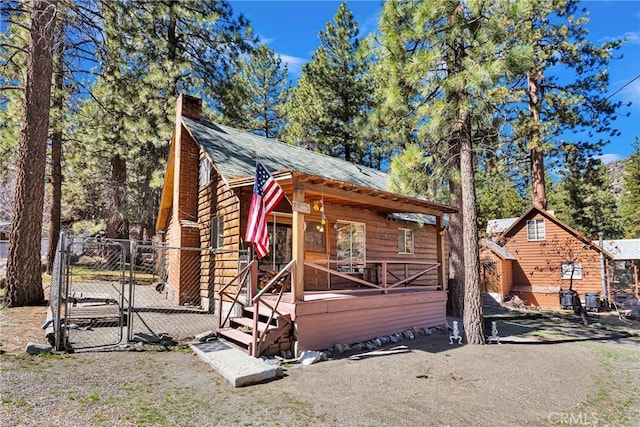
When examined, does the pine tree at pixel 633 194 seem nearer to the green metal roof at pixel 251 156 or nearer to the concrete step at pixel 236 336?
the green metal roof at pixel 251 156

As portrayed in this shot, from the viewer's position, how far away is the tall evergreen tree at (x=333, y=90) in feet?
79.4

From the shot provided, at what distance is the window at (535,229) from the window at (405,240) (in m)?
12.3

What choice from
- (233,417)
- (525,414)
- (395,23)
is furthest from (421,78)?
(233,417)

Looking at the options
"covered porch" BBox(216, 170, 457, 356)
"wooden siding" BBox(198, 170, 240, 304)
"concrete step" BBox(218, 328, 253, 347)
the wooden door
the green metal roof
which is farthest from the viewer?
the wooden door

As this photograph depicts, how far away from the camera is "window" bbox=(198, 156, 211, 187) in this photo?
438 inches

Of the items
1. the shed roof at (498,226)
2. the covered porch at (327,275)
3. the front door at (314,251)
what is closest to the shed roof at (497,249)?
the shed roof at (498,226)

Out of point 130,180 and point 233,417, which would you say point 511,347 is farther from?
point 130,180

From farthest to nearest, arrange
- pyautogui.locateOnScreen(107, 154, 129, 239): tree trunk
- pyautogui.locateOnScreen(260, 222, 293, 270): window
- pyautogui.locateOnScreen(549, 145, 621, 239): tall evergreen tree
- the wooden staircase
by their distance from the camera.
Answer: pyautogui.locateOnScreen(549, 145, 621, 239): tall evergreen tree < pyautogui.locateOnScreen(107, 154, 129, 239): tree trunk < pyautogui.locateOnScreen(260, 222, 293, 270): window < the wooden staircase

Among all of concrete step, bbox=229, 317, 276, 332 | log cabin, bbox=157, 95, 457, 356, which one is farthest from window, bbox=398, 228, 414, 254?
concrete step, bbox=229, 317, 276, 332

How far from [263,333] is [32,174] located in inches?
290

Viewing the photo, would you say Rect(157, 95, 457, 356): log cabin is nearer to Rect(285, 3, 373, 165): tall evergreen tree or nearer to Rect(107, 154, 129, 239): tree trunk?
Rect(107, 154, 129, 239): tree trunk

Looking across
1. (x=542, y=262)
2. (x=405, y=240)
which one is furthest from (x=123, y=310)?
(x=542, y=262)

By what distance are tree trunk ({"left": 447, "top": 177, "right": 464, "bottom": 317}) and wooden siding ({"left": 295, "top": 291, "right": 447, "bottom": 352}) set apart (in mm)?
2813

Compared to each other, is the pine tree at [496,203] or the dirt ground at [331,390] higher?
the pine tree at [496,203]
